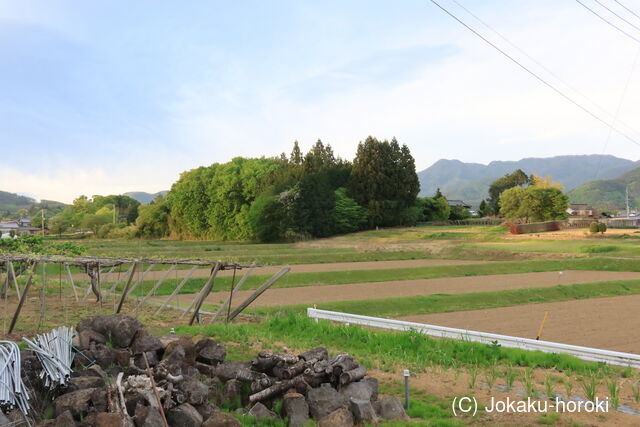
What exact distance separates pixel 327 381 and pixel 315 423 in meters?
1.01

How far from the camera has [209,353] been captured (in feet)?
Answer: 30.9

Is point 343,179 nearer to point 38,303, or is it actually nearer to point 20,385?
point 38,303

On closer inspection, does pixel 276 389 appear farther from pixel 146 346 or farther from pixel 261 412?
pixel 146 346

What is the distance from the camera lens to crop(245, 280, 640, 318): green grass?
64.3 feet

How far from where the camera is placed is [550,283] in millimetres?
27688

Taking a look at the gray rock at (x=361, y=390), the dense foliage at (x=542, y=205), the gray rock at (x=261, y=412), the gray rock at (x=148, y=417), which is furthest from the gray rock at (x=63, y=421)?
the dense foliage at (x=542, y=205)

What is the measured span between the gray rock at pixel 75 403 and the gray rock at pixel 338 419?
2950mm

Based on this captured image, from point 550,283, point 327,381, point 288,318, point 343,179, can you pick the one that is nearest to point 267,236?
point 343,179

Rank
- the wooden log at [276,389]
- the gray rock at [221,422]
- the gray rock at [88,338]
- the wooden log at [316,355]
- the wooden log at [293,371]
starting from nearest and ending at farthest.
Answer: the gray rock at [221,422]
the wooden log at [276,389]
the wooden log at [293,371]
the wooden log at [316,355]
the gray rock at [88,338]

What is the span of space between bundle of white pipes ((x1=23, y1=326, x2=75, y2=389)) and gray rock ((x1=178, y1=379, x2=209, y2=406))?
69.4 inches

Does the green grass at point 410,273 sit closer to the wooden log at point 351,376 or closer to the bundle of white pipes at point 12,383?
the bundle of white pipes at point 12,383

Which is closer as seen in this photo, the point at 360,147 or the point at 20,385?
the point at 20,385

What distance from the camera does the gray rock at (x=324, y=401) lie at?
7.33 metres

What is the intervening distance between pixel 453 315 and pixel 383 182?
205ft
